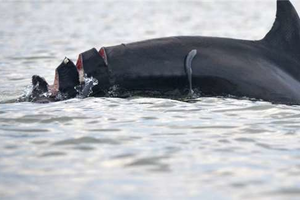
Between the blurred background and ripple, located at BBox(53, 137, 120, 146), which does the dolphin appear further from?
the blurred background

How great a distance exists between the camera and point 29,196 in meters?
5.65

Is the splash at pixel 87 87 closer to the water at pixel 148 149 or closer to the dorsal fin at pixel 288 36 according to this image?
the water at pixel 148 149

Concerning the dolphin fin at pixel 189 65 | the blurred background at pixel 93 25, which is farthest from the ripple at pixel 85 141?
the blurred background at pixel 93 25

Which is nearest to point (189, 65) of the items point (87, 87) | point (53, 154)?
point (87, 87)

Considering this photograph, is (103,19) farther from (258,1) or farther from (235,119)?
(235,119)

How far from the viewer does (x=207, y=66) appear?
908 centimetres

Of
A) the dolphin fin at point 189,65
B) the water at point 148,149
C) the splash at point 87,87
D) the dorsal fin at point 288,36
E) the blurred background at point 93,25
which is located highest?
the blurred background at point 93,25

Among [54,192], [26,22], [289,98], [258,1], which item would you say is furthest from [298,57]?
[258,1]

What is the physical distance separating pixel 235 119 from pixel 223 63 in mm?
1020

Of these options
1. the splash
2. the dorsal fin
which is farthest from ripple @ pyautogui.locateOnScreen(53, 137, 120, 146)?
the dorsal fin

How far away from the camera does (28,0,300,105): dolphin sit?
8.96 meters

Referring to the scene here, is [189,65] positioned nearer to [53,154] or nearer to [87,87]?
[87,87]

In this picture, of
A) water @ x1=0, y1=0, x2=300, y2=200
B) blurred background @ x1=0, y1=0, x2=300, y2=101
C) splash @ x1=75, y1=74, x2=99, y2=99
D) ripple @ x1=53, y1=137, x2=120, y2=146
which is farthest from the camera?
blurred background @ x1=0, y1=0, x2=300, y2=101

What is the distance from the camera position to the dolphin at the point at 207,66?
896 cm
